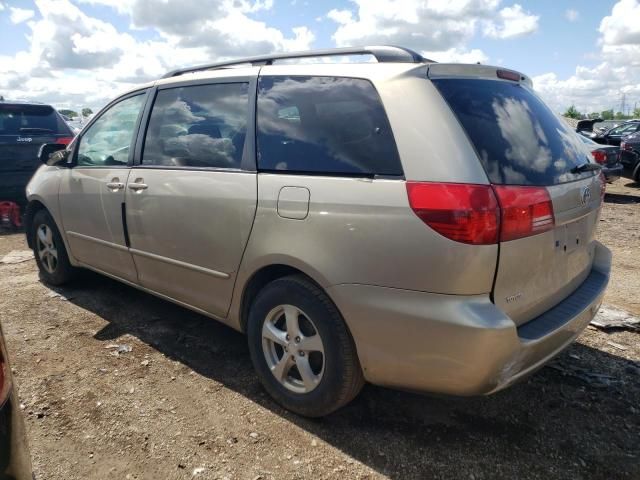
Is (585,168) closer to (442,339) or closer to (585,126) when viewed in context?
(442,339)

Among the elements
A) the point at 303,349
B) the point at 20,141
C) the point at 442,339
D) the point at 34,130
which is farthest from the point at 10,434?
the point at 34,130

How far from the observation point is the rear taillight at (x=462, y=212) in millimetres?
2035

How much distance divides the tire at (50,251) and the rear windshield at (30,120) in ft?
12.1

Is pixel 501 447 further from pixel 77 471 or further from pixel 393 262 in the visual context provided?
pixel 77 471

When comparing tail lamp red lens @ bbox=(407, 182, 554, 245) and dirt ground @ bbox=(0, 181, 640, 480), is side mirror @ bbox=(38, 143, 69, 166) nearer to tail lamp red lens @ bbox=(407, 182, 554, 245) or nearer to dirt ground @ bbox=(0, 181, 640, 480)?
dirt ground @ bbox=(0, 181, 640, 480)

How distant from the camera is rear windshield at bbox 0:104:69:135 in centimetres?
765

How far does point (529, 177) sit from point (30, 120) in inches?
312

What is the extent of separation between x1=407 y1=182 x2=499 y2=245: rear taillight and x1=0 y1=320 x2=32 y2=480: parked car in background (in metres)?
1.54

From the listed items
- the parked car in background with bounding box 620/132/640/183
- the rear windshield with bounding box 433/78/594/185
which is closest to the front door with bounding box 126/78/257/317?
the rear windshield with bounding box 433/78/594/185

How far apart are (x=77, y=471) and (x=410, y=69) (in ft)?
7.89

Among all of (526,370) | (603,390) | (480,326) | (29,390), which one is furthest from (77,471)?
(603,390)

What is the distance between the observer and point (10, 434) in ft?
4.70

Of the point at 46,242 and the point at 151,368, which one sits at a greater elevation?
the point at 46,242

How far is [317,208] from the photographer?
239 cm
